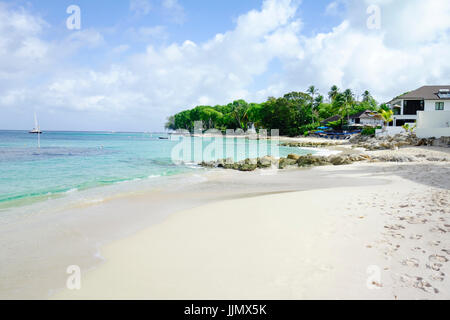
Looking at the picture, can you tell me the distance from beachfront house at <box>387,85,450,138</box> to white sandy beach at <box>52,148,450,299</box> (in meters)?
26.3

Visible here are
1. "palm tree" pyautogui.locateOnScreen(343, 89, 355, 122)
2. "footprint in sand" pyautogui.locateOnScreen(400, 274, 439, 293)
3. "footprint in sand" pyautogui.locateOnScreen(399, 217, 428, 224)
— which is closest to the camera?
"footprint in sand" pyautogui.locateOnScreen(400, 274, 439, 293)

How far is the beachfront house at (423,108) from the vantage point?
2725 centimetres

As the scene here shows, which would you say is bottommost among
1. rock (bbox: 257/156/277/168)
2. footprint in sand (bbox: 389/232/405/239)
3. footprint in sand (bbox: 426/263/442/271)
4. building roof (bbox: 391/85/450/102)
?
rock (bbox: 257/156/277/168)

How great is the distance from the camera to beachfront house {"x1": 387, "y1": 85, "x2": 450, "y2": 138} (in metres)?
27.2

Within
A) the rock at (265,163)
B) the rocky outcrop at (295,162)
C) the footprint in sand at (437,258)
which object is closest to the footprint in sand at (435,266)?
the footprint in sand at (437,258)

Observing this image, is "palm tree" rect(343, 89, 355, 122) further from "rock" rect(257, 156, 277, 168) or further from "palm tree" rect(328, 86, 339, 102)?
"rock" rect(257, 156, 277, 168)

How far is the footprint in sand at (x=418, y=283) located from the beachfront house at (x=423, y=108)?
29.9m

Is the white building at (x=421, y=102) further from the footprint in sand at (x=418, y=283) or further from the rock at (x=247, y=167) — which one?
the footprint in sand at (x=418, y=283)

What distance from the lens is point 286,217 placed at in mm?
6184

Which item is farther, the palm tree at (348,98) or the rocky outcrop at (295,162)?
the palm tree at (348,98)

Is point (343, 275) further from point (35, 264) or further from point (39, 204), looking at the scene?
point (39, 204)

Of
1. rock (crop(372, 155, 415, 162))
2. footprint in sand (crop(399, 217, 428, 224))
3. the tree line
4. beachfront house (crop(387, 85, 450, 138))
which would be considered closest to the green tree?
the tree line
